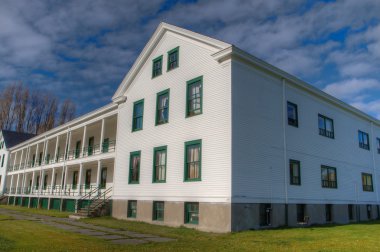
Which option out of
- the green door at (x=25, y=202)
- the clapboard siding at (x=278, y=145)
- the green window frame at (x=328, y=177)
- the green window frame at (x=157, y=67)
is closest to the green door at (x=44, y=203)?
the green door at (x=25, y=202)

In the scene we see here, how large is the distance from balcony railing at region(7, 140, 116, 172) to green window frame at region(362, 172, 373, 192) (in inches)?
762

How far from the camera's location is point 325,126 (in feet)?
76.6

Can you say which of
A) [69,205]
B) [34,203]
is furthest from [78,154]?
[34,203]

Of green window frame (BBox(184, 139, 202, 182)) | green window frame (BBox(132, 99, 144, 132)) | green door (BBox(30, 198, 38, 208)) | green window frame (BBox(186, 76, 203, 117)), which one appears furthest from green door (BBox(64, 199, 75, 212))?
green window frame (BBox(186, 76, 203, 117))

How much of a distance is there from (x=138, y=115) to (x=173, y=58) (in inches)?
181

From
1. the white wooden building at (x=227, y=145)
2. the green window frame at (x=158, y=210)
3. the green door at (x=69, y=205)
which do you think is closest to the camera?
the white wooden building at (x=227, y=145)

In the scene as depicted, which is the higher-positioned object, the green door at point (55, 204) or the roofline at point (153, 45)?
the roofline at point (153, 45)

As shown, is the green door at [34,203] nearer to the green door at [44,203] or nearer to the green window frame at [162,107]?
the green door at [44,203]

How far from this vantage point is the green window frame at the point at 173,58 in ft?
68.0

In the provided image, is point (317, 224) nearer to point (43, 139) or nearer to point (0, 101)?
point (43, 139)

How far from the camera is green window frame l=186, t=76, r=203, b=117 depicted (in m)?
18.3

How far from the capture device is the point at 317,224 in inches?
802

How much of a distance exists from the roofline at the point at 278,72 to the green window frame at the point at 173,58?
3722 millimetres

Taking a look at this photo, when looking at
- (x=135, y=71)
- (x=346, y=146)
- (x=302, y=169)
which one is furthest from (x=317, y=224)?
(x=135, y=71)
